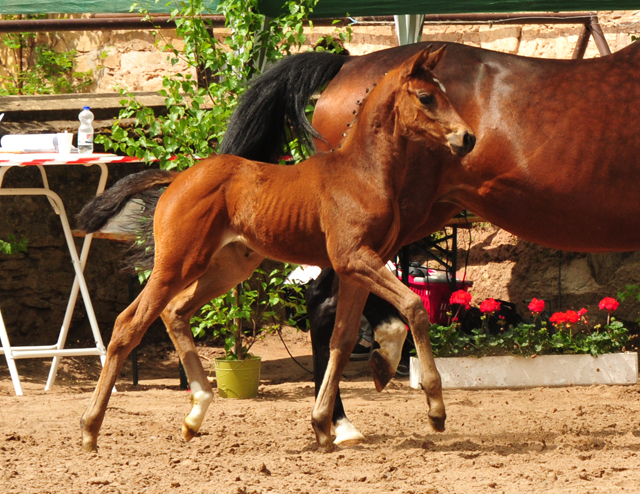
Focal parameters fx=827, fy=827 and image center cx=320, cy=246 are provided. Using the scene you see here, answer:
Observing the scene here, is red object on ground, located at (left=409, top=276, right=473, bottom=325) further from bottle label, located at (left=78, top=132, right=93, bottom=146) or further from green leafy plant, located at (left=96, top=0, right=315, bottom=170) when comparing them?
bottle label, located at (left=78, top=132, right=93, bottom=146)

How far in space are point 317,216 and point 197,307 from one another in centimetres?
78

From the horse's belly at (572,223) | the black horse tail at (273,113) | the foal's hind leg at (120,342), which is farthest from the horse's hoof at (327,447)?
the black horse tail at (273,113)

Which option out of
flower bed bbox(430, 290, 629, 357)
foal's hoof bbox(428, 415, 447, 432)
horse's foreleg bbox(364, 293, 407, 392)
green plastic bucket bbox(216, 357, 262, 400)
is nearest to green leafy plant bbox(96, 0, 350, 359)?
green plastic bucket bbox(216, 357, 262, 400)

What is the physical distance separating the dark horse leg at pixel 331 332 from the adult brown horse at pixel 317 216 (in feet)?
1.16

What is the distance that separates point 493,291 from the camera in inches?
292

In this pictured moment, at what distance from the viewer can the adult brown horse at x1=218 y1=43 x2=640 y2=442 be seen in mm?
3875

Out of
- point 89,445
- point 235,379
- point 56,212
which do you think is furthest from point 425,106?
point 56,212

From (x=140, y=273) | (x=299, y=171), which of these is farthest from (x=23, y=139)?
(x=299, y=171)

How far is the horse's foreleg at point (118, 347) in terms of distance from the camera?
11.6 ft

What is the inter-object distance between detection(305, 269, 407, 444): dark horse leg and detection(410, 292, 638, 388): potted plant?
1.49m

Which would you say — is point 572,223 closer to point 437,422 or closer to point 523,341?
point 437,422

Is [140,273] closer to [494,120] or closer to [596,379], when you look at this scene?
[494,120]

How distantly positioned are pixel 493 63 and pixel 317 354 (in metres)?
1.73

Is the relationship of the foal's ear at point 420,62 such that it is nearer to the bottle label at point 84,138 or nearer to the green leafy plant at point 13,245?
the bottle label at point 84,138
